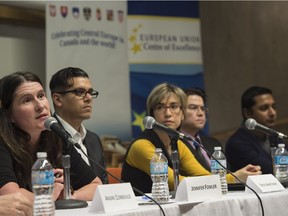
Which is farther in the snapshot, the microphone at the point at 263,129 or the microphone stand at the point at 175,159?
the microphone at the point at 263,129

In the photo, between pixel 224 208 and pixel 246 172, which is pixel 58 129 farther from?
pixel 246 172

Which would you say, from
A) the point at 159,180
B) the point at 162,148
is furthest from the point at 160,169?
the point at 162,148

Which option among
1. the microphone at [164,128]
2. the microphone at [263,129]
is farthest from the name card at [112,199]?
the microphone at [263,129]

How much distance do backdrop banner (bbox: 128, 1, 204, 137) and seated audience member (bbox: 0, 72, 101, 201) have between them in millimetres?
2325

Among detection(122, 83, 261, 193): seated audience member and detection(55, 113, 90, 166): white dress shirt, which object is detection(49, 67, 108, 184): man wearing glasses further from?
detection(122, 83, 261, 193): seated audience member

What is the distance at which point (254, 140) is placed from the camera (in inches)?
166

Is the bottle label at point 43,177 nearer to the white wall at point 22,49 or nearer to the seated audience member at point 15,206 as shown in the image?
the seated audience member at point 15,206

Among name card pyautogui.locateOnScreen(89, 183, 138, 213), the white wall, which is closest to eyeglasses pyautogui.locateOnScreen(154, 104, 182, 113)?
name card pyautogui.locateOnScreen(89, 183, 138, 213)

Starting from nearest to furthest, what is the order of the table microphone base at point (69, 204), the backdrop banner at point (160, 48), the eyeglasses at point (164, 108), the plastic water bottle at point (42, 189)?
the plastic water bottle at point (42, 189)
the table microphone base at point (69, 204)
the eyeglasses at point (164, 108)
the backdrop banner at point (160, 48)

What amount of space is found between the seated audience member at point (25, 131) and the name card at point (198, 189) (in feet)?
1.75

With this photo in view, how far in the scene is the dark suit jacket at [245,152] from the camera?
4.08 m

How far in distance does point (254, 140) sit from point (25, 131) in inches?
88.1

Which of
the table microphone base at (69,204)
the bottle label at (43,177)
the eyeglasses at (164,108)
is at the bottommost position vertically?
the table microphone base at (69,204)

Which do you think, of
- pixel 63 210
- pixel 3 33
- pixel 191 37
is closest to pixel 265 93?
pixel 191 37
